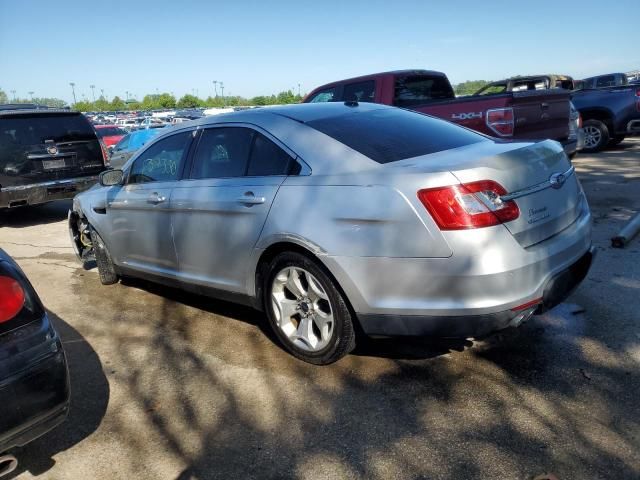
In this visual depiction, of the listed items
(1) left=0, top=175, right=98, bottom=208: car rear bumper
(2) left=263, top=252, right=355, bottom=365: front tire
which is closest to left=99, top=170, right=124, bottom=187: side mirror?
(2) left=263, top=252, right=355, bottom=365: front tire

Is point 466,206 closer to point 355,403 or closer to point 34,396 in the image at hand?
point 355,403

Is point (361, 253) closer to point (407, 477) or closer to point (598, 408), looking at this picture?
point (407, 477)

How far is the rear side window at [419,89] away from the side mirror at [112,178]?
478 cm

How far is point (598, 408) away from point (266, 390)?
1766 mm

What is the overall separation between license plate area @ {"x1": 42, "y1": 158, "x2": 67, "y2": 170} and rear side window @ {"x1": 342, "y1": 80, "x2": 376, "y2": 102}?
458cm

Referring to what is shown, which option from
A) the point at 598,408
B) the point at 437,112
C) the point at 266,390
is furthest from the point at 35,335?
the point at 437,112

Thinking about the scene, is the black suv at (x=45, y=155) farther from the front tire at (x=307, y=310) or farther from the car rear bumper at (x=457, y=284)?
the car rear bumper at (x=457, y=284)

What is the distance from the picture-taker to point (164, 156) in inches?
177

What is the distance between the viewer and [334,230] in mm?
2994

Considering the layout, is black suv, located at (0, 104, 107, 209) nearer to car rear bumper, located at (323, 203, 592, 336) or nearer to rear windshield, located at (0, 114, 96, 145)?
rear windshield, located at (0, 114, 96, 145)

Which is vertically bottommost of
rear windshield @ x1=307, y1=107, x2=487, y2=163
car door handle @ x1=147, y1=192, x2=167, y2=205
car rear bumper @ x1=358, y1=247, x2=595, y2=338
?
car rear bumper @ x1=358, y1=247, x2=595, y2=338

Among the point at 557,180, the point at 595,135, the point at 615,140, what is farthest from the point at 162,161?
the point at 615,140

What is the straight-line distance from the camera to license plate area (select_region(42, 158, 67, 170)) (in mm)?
8445

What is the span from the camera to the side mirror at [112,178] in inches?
191
